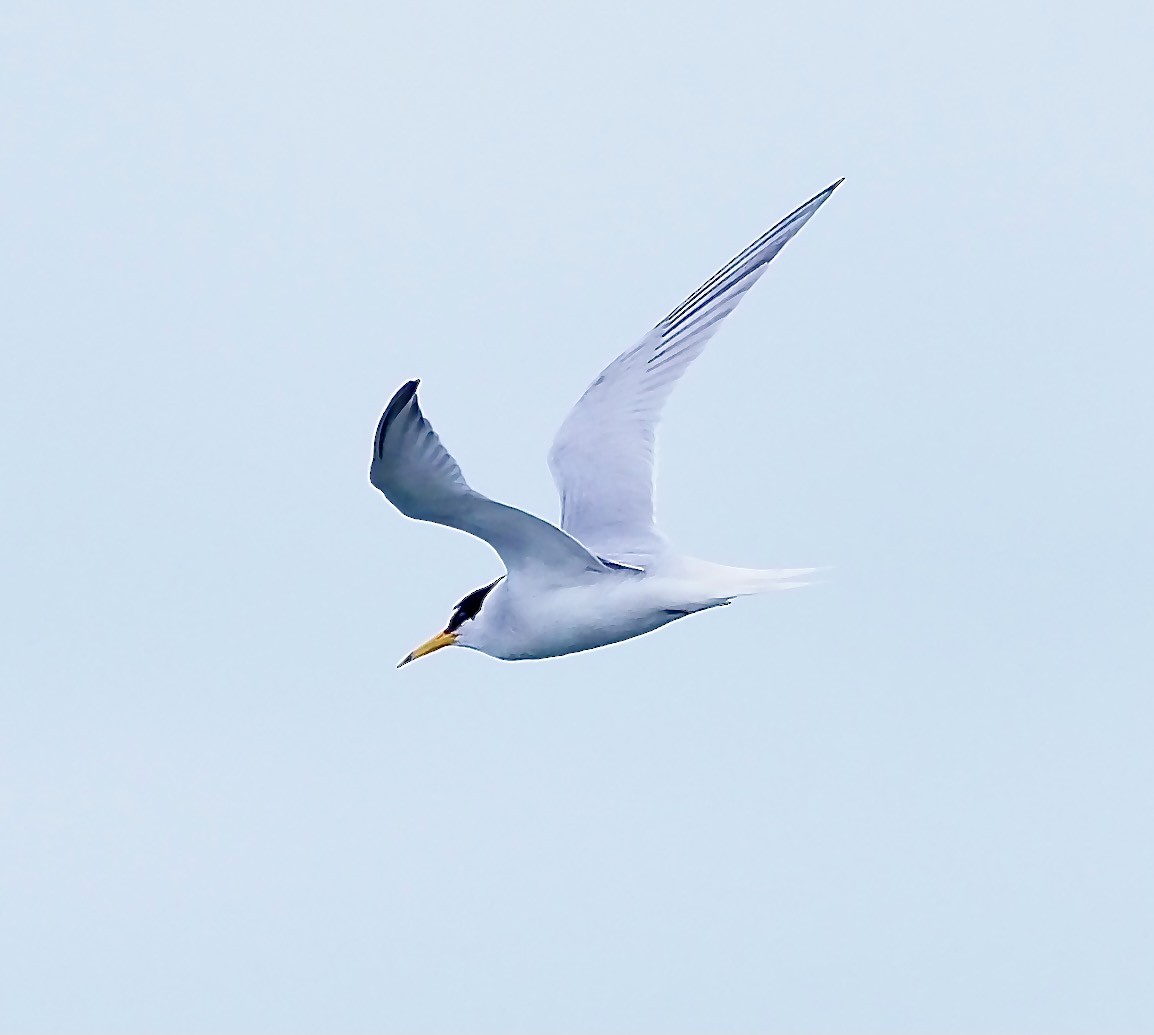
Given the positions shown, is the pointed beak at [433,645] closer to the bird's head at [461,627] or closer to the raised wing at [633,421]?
the bird's head at [461,627]

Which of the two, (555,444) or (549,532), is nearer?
(549,532)

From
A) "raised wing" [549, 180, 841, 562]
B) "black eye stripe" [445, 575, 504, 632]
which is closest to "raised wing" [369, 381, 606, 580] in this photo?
"black eye stripe" [445, 575, 504, 632]

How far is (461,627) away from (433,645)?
0.70ft

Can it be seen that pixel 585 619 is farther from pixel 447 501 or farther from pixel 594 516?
pixel 447 501

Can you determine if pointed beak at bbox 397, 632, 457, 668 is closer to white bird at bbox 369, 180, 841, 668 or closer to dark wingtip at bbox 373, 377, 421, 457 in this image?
white bird at bbox 369, 180, 841, 668

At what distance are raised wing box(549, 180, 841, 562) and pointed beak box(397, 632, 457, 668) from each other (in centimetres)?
78

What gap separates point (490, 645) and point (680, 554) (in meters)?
1.00

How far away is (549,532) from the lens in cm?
895

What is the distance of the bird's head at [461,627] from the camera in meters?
9.92

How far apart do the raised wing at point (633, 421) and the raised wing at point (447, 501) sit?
591 mm

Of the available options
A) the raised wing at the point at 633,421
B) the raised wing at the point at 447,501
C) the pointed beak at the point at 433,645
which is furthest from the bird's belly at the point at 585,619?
the pointed beak at the point at 433,645

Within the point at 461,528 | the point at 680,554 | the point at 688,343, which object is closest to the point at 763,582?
the point at 680,554

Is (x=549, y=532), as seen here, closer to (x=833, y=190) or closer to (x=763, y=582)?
(x=763, y=582)

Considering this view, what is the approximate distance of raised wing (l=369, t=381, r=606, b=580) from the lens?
25.8 feet
